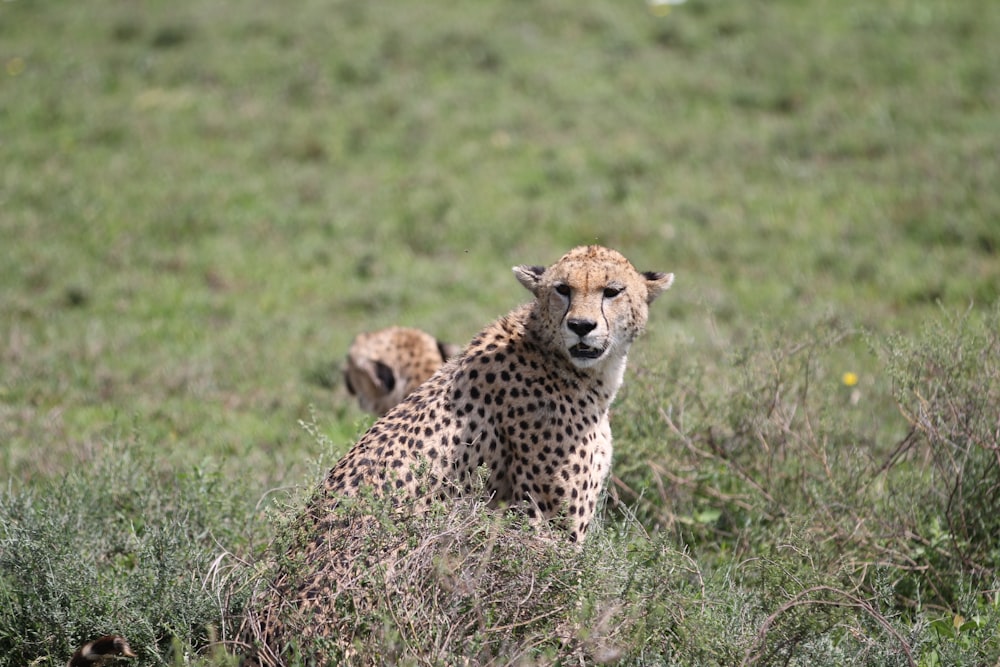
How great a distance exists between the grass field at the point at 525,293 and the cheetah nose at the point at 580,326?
0.66 metres

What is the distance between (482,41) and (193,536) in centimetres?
751

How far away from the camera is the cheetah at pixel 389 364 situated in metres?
5.90

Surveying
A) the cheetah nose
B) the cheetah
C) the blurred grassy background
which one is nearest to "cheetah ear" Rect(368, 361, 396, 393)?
the cheetah

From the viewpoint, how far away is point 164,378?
21.7 ft

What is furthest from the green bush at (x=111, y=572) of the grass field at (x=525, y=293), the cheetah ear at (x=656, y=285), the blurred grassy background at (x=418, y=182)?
the cheetah ear at (x=656, y=285)

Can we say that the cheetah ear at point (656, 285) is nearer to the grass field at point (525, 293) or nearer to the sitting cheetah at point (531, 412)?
the sitting cheetah at point (531, 412)

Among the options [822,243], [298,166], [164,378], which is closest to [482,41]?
[298,166]

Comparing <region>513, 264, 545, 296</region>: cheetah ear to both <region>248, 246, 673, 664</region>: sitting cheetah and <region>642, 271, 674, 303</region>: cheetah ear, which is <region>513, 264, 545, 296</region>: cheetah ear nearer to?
<region>248, 246, 673, 664</region>: sitting cheetah

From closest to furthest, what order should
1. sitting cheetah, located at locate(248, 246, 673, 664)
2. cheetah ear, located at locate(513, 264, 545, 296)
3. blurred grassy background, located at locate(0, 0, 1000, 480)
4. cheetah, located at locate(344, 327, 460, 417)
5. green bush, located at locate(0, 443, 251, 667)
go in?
sitting cheetah, located at locate(248, 246, 673, 664) < green bush, located at locate(0, 443, 251, 667) < cheetah ear, located at locate(513, 264, 545, 296) < cheetah, located at locate(344, 327, 460, 417) < blurred grassy background, located at locate(0, 0, 1000, 480)

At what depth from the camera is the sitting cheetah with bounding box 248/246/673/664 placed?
375cm

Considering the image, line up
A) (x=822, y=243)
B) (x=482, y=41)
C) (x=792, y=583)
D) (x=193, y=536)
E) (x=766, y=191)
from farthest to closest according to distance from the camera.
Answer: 1. (x=482, y=41)
2. (x=766, y=191)
3. (x=822, y=243)
4. (x=193, y=536)
5. (x=792, y=583)

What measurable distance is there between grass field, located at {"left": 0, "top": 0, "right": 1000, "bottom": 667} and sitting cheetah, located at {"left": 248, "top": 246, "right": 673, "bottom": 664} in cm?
22

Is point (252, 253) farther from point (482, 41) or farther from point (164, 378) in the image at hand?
point (482, 41)

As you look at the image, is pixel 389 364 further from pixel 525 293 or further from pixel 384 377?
pixel 525 293
